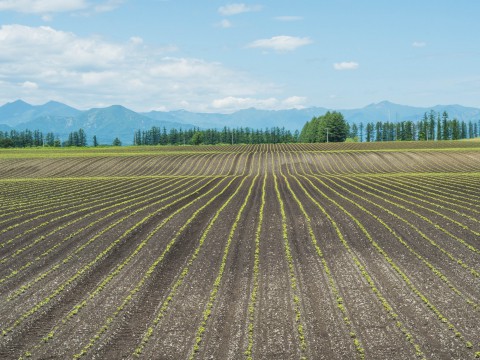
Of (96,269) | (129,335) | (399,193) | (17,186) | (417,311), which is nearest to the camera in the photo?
(129,335)

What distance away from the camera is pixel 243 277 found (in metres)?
19.0

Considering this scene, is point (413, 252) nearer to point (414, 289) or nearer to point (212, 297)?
point (414, 289)

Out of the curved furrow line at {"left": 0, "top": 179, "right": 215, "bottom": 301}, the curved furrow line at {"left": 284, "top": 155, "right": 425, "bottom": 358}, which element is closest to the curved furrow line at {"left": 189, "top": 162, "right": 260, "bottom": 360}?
the curved furrow line at {"left": 284, "top": 155, "right": 425, "bottom": 358}

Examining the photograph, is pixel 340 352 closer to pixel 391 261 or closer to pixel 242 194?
pixel 391 261

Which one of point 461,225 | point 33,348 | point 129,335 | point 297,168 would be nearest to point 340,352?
point 129,335

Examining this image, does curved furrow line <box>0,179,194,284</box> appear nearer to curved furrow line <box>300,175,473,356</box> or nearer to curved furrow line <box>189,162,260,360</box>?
curved furrow line <box>189,162,260,360</box>

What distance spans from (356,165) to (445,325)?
6227 cm

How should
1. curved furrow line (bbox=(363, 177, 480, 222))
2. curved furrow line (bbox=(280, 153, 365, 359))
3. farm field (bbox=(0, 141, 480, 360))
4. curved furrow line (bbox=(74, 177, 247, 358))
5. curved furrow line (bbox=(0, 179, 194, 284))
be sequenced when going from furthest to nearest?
curved furrow line (bbox=(363, 177, 480, 222)) < curved furrow line (bbox=(0, 179, 194, 284)) < curved furrow line (bbox=(74, 177, 247, 358)) < farm field (bbox=(0, 141, 480, 360)) < curved furrow line (bbox=(280, 153, 365, 359))

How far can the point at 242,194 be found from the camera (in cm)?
4084

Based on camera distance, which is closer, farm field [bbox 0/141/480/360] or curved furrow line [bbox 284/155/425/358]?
curved furrow line [bbox 284/155/425/358]

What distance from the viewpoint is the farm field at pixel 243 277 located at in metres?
13.9

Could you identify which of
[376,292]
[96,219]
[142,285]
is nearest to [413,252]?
[376,292]

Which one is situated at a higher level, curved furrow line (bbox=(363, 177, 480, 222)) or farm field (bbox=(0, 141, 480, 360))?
curved furrow line (bbox=(363, 177, 480, 222))

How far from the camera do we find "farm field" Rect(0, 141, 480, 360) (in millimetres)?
13906
